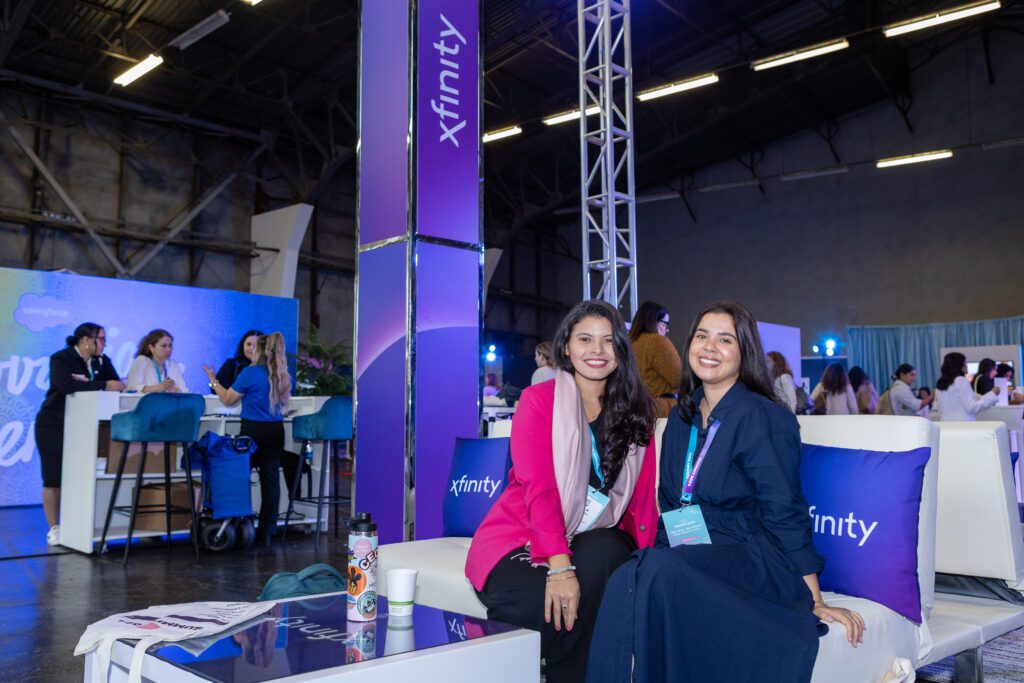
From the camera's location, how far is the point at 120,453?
5246 millimetres

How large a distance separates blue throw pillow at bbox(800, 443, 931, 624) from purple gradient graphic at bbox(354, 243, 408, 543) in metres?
1.85

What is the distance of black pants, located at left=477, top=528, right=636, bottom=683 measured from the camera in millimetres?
1960

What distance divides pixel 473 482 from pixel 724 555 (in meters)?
1.41

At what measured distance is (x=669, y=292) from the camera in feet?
58.7

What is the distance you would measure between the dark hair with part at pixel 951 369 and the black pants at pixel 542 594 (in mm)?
6437

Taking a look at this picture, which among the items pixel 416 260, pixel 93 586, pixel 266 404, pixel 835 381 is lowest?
pixel 93 586

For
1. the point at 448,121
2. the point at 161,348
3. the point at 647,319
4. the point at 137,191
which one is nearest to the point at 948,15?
the point at 647,319

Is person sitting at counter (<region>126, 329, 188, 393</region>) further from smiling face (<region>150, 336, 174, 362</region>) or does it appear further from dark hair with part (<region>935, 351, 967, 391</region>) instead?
dark hair with part (<region>935, 351, 967, 391</region>)

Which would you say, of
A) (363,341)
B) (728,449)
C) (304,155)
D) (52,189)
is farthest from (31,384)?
(728,449)

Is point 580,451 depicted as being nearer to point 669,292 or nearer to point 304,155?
point 304,155

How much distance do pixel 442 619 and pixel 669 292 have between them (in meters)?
16.6

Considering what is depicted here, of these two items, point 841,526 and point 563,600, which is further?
point 841,526

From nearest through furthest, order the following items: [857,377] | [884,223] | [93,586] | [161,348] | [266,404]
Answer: [93,586]
[266,404]
[161,348]
[857,377]
[884,223]

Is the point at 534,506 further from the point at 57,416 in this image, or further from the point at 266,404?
the point at 57,416
